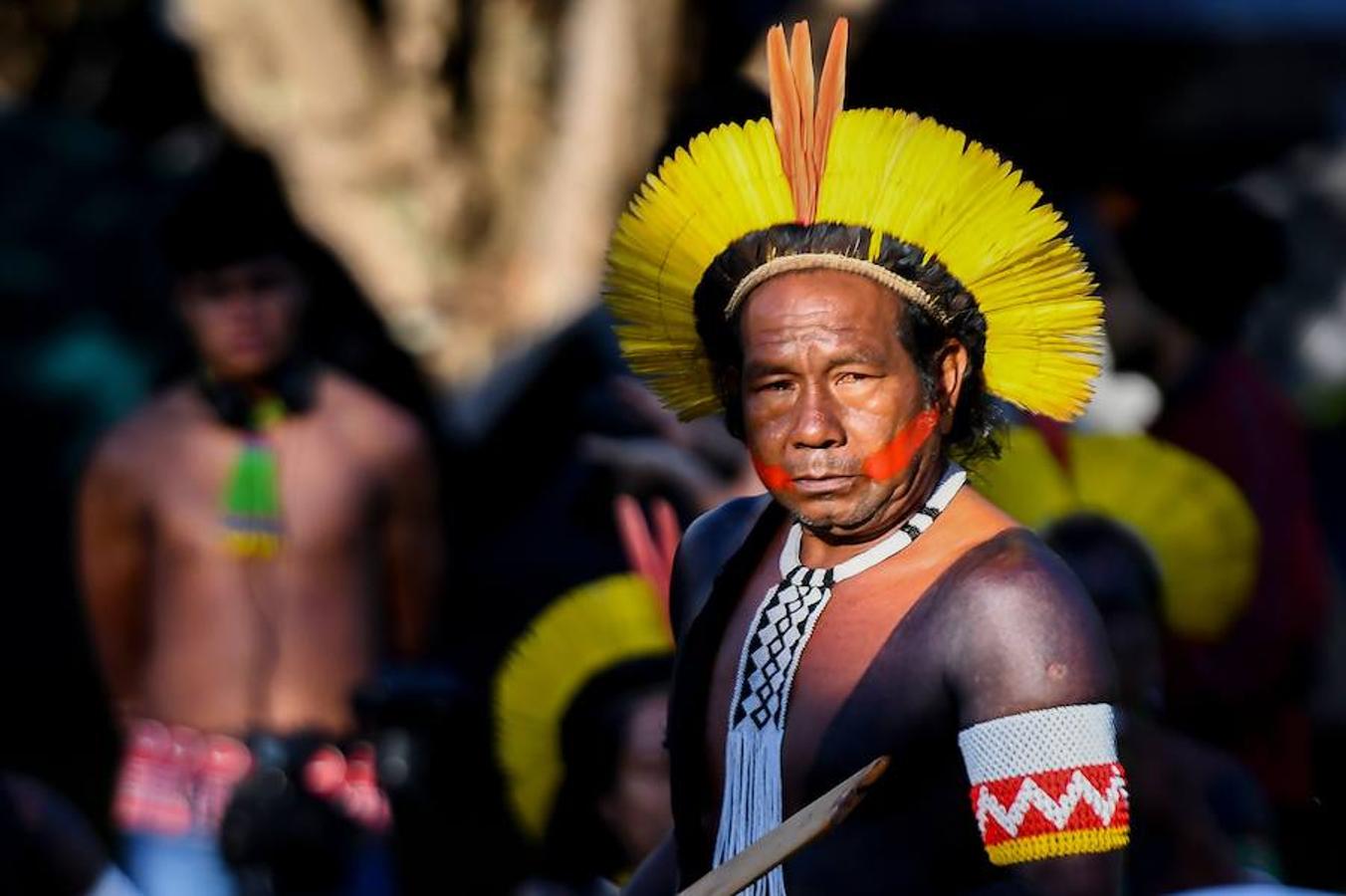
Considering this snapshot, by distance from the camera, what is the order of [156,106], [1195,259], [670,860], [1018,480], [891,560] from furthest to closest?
[156,106] → [1195,259] → [1018,480] → [670,860] → [891,560]

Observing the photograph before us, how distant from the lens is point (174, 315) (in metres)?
8.65

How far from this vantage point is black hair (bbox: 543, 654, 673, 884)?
16.8 ft

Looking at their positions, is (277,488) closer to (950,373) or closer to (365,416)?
(365,416)

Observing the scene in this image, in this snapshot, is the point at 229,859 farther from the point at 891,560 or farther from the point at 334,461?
the point at 891,560

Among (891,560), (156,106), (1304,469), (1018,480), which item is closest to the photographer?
(891,560)

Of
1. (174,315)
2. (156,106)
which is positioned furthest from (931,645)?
(156,106)

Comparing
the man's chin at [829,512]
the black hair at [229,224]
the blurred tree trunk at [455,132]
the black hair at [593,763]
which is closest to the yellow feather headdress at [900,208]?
the man's chin at [829,512]

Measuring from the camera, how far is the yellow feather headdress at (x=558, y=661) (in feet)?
16.8

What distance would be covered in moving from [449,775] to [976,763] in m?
3.65

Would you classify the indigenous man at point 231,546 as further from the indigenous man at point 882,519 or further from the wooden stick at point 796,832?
the wooden stick at point 796,832

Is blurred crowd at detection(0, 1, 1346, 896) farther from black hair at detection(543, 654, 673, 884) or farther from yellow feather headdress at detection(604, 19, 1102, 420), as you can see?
yellow feather headdress at detection(604, 19, 1102, 420)

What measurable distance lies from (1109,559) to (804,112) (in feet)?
6.51

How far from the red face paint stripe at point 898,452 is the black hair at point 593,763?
1.97m

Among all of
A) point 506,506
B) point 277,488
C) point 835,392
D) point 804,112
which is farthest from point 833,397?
point 506,506
